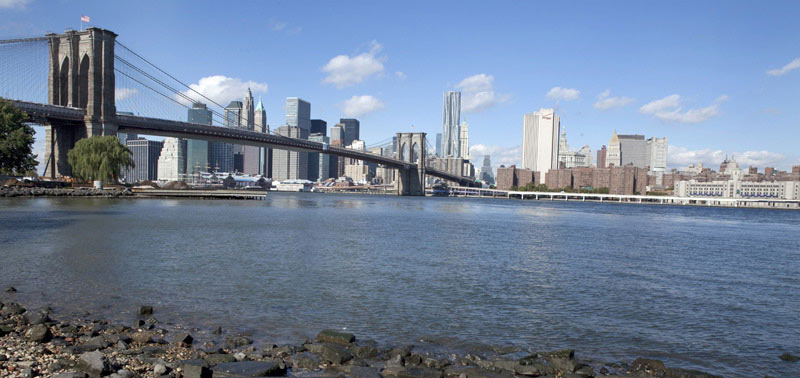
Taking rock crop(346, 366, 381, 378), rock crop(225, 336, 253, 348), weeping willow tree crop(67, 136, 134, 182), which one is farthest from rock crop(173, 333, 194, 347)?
weeping willow tree crop(67, 136, 134, 182)

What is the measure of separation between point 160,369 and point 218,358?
90 centimetres

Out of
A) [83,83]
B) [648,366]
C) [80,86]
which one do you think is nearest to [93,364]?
[648,366]

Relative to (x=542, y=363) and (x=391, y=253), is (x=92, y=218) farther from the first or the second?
(x=542, y=363)

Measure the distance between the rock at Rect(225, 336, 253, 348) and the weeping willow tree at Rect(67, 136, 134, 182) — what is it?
55747mm

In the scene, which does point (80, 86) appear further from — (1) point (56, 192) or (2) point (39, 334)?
(2) point (39, 334)

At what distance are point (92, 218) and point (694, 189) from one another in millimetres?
201902

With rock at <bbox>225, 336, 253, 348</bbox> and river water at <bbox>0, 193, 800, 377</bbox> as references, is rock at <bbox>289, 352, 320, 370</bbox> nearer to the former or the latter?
rock at <bbox>225, 336, 253, 348</bbox>

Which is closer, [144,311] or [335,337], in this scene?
[335,337]

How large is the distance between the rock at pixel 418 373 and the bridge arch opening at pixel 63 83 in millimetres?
70074

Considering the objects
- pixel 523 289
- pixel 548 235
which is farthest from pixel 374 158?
pixel 523 289

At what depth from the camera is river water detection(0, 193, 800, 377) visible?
1027 cm

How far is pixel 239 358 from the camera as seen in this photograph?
8.20m

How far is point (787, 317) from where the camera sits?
41.5 feet

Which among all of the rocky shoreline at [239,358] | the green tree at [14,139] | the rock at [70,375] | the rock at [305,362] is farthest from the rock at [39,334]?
the green tree at [14,139]
